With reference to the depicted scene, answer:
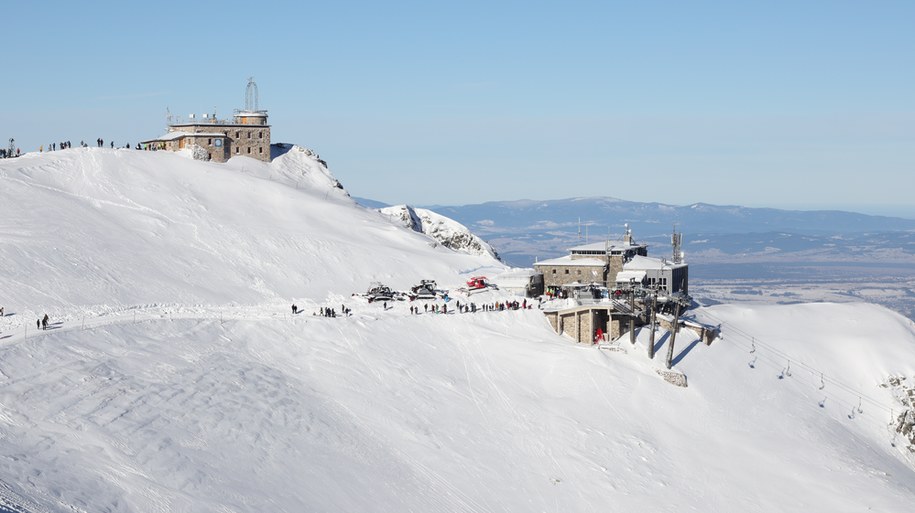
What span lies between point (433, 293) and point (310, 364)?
17.2 metres

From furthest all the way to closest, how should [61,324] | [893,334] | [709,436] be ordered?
[893,334], [709,436], [61,324]

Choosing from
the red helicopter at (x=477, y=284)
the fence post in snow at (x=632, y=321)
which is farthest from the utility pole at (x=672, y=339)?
the red helicopter at (x=477, y=284)

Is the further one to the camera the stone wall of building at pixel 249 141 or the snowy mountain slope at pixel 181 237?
the stone wall of building at pixel 249 141

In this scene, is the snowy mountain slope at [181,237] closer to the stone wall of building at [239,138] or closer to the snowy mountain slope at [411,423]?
the stone wall of building at [239,138]

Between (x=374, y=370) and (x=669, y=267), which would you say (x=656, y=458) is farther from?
(x=669, y=267)

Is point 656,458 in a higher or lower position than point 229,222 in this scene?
lower

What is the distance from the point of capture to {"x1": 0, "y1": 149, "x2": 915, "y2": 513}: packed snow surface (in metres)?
46.9

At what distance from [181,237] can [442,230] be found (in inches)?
1332

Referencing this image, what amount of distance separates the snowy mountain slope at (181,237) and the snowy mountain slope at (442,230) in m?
6.56

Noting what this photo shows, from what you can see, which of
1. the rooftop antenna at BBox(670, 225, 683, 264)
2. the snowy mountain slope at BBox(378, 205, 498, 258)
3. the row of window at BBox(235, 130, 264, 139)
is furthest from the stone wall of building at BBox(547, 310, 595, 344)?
the row of window at BBox(235, 130, 264, 139)

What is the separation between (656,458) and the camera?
194ft

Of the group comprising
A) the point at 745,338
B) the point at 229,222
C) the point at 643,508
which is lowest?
the point at 643,508

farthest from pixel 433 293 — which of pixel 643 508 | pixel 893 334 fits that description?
pixel 893 334

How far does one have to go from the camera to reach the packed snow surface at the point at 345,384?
154 ft
